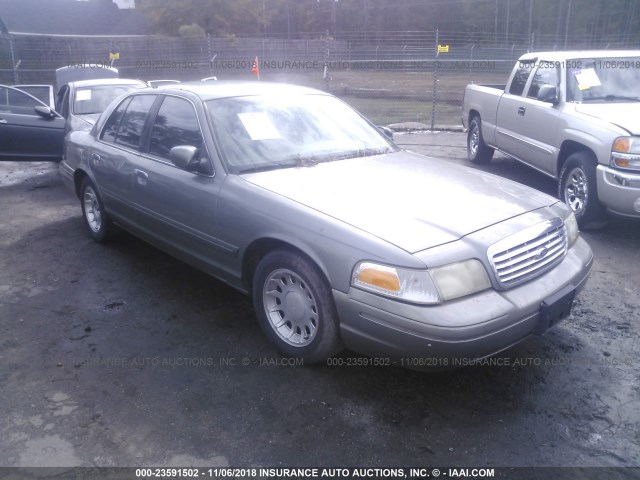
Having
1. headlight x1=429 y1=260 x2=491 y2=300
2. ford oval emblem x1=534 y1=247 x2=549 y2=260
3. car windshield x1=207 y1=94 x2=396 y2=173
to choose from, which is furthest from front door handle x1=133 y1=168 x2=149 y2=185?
ford oval emblem x1=534 y1=247 x2=549 y2=260

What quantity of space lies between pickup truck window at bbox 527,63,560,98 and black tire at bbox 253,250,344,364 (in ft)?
16.0

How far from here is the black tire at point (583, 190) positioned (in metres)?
5.77

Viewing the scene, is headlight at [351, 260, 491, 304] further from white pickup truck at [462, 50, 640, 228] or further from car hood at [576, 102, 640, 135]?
car hood at [576, 102, 640, 135]

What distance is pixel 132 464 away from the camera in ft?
8.95

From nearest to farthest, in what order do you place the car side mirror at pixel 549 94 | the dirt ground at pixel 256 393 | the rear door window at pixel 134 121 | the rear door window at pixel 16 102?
1. the dirt ground at pixel 256 393
2. the rear door window at pixel 134 121
3. the car side mirror at pixel 549 94
4. the rear door window at pixel 16 102

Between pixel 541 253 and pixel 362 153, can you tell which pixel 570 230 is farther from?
pixel 362 153

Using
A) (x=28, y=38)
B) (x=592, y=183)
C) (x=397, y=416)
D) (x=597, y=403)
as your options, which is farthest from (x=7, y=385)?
(x=28, y=38)

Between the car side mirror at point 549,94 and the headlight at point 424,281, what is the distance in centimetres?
433

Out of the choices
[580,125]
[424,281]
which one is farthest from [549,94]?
[424,281]

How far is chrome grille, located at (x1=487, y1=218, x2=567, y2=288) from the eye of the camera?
10.1ft

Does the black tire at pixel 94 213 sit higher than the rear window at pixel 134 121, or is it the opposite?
the rear window at pixel 134 121

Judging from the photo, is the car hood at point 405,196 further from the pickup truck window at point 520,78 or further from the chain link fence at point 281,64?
the chain link fence at point 281,64

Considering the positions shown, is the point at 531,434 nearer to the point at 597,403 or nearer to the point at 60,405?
the point at 597,403

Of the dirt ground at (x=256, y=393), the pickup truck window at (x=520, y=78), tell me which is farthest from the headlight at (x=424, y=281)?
the pickup truck window at (x=520, y=78)
